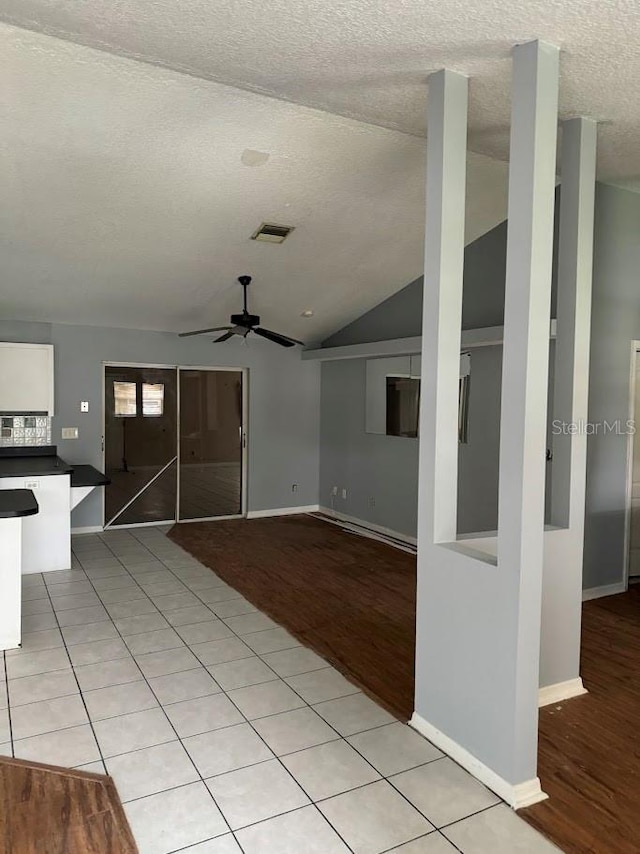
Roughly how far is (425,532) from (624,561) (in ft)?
9.63

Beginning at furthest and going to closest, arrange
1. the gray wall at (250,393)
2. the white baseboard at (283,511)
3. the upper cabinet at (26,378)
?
the white baseboard at (283,511)
the gray wall at (250,393)
the upper cabinet at (26,378)

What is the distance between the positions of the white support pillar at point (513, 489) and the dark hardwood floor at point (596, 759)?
6.5 inches

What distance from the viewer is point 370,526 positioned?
23.4 ft

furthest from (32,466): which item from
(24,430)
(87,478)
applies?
(24,430)

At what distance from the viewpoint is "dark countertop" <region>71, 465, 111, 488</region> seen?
18.1 feet

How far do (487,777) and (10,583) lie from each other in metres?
2.83

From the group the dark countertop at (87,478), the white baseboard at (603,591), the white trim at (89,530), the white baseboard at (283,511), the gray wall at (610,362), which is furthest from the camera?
the white baseboard at (283,511)

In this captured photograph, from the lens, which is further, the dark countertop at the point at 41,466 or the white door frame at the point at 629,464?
the dark countertop at the point at 41,466

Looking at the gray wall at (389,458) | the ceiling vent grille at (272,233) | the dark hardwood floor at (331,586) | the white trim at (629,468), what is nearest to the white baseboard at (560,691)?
the dark hardwood floor at (331,586)

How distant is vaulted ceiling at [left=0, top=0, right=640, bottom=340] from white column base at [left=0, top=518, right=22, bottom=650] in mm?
2141

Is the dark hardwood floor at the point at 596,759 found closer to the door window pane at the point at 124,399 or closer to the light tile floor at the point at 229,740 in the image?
the light tile floor at the point at 229,740

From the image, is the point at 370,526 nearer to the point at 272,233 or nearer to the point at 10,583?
the point at 272,233

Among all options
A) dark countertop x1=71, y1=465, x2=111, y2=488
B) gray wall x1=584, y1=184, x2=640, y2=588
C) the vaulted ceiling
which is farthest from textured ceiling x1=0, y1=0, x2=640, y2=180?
dark countertop x1=71, y1=465, x2=111, y2=488

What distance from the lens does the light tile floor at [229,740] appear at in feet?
7.13
